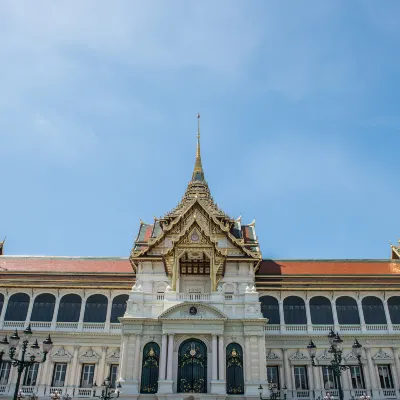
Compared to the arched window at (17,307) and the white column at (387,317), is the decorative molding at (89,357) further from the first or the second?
the white column at (387,317)

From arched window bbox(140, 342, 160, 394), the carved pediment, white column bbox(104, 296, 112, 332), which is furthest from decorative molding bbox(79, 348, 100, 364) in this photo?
the carved pediment

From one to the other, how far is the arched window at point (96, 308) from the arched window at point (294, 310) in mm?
12996

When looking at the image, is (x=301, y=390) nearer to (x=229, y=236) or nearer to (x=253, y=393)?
(x=253, y=393)

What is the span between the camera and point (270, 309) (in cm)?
3088

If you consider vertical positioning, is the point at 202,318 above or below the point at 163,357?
above

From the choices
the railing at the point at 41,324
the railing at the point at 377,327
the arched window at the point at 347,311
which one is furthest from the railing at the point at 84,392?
the railing at the point at 377,327

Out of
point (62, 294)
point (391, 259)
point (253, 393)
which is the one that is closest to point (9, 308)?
point (62, 294)

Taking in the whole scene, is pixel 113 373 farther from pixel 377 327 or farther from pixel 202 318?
pixel 377 327

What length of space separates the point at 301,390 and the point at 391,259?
14.7 meters

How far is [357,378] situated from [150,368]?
13.7 meters

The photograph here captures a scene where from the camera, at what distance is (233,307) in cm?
2589

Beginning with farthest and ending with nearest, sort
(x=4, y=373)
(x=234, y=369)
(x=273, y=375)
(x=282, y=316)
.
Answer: (x=282, y=316) < (x=4, y=373) < (x=273, y=375) < (x=234, y=369)

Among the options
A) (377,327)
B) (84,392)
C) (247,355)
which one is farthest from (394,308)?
(84,392)

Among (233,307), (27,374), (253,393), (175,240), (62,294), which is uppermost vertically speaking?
(175,240)
